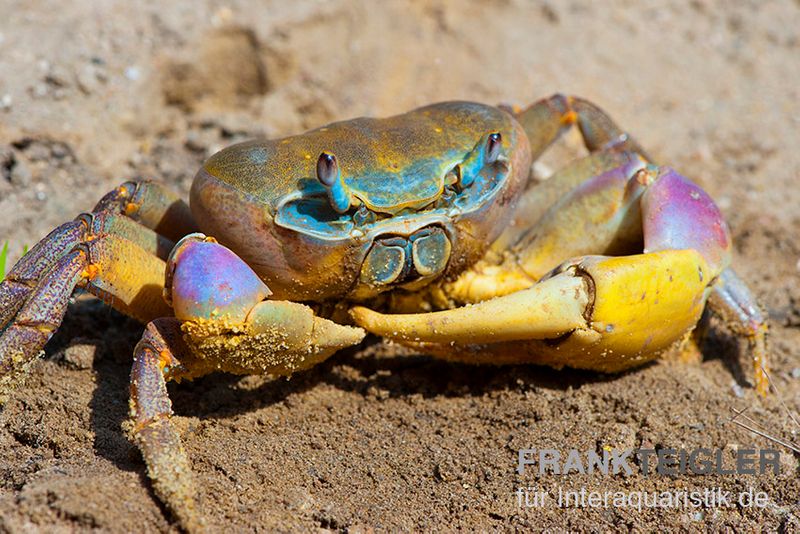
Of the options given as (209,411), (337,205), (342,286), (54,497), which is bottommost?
(209,411)

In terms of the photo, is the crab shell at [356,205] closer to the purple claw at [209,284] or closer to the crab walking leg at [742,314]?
the purple claw at [209,284]

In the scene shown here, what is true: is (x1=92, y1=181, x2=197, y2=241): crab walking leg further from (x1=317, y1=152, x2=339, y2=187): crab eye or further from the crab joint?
(x1=317, y1=152, x2=339, y2=187): crab eye

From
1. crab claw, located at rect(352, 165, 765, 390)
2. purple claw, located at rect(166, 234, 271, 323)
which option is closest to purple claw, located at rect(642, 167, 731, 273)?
crab claw, located at rect(352, 165, 765, 390)

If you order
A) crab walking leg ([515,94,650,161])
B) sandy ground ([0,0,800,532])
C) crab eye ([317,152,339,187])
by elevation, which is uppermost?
crab eye ([317,152,339,187])

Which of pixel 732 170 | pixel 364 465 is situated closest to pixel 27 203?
pixel 364 465

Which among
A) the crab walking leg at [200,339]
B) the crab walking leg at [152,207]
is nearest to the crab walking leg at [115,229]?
the crab walking leg at [152,207]

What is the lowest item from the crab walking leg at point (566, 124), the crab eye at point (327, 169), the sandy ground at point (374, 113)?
the sandy ground at point (374, 113)

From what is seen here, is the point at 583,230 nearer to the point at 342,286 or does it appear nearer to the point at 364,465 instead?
the point at 342,286
